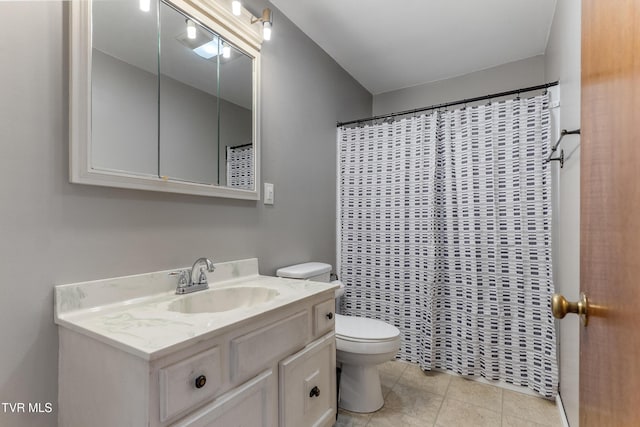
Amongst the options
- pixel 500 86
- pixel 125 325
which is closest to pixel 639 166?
pixel 125 325

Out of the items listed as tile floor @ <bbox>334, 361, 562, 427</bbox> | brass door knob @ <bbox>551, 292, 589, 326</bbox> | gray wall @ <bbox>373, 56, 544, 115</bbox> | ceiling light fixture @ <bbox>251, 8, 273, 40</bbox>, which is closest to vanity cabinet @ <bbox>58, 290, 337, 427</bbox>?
tile floor @ <bbox>334, 361, 562, 427</bbox>

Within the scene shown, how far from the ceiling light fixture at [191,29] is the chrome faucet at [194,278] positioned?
1.04m

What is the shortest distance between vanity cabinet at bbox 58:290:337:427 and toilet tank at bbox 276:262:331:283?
52cm

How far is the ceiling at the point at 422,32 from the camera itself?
1.95 m

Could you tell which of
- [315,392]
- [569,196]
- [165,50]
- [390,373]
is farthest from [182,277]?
[569,196]

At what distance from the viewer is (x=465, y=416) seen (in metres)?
1.74

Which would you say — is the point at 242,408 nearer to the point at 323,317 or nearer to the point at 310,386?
the point at 310,386

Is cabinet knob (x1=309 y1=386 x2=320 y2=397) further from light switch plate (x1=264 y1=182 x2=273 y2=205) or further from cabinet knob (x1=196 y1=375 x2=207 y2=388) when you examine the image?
light switch plate (x1=264 y1=182 x2=273 y2=205)

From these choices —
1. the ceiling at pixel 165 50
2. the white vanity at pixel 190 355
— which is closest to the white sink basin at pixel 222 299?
the white vanity at pixel 190 355

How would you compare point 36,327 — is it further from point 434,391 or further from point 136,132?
point 434,391

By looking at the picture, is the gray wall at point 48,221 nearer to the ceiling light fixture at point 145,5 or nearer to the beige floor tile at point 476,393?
the ceiling light fixture at point 145,5

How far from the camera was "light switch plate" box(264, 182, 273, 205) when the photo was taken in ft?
6.14

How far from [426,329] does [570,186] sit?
128 centimetres

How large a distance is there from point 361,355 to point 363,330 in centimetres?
14
